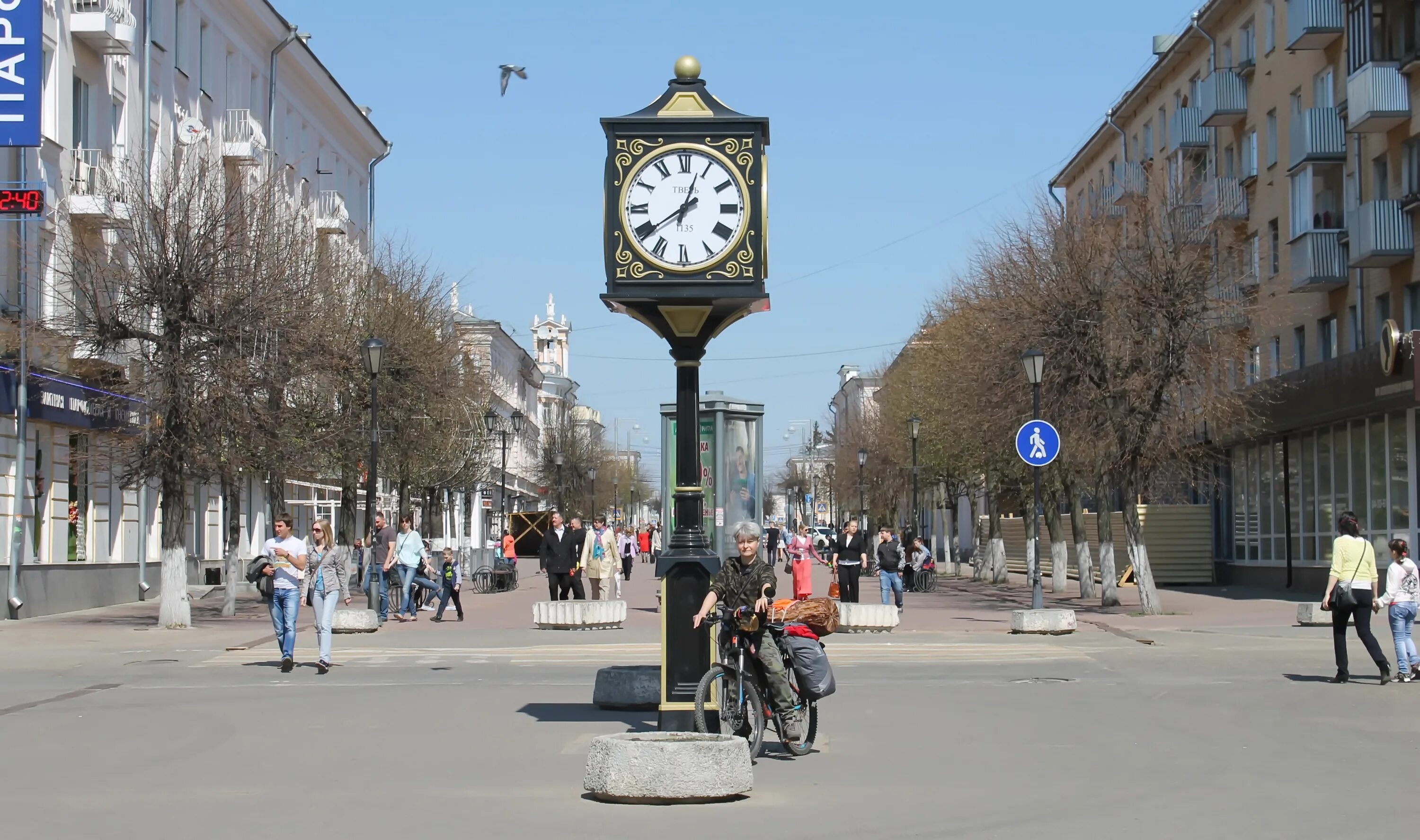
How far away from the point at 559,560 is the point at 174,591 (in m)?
6.51

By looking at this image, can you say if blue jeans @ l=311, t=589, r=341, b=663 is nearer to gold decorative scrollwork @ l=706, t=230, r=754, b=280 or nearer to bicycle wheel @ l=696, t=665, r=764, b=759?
bicycle wheel @ l=696, t=665, r=764, b=759

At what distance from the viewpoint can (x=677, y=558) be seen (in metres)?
11.3

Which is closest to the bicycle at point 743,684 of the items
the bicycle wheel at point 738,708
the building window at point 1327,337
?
the bicycle wheel at point 738,708

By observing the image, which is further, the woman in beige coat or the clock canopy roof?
the woman in beige coat

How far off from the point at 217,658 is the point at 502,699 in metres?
7.28

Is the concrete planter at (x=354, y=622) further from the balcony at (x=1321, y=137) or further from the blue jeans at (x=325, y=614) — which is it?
the balcony at (x=1321, y=137)

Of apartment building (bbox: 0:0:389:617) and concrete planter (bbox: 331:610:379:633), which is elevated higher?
apartment building (bbox: 0:0:389:617)

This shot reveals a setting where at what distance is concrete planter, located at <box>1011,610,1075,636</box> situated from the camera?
25719mm

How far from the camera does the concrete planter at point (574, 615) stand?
2647cm

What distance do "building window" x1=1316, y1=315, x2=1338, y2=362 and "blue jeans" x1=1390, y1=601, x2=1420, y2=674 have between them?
80.1 ft

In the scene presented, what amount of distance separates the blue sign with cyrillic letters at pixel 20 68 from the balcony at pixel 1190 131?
3459 cm

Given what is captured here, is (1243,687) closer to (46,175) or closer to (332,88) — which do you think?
(46,175)

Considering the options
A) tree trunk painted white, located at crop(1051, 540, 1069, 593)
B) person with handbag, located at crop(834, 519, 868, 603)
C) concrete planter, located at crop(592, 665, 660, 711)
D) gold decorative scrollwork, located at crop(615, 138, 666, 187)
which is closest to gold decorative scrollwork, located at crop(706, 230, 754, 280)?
gold decorative scrollwork, located at crop(615, 138, 666, 187)

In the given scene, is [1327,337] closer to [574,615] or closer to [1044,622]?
Answer: [1044,622]
